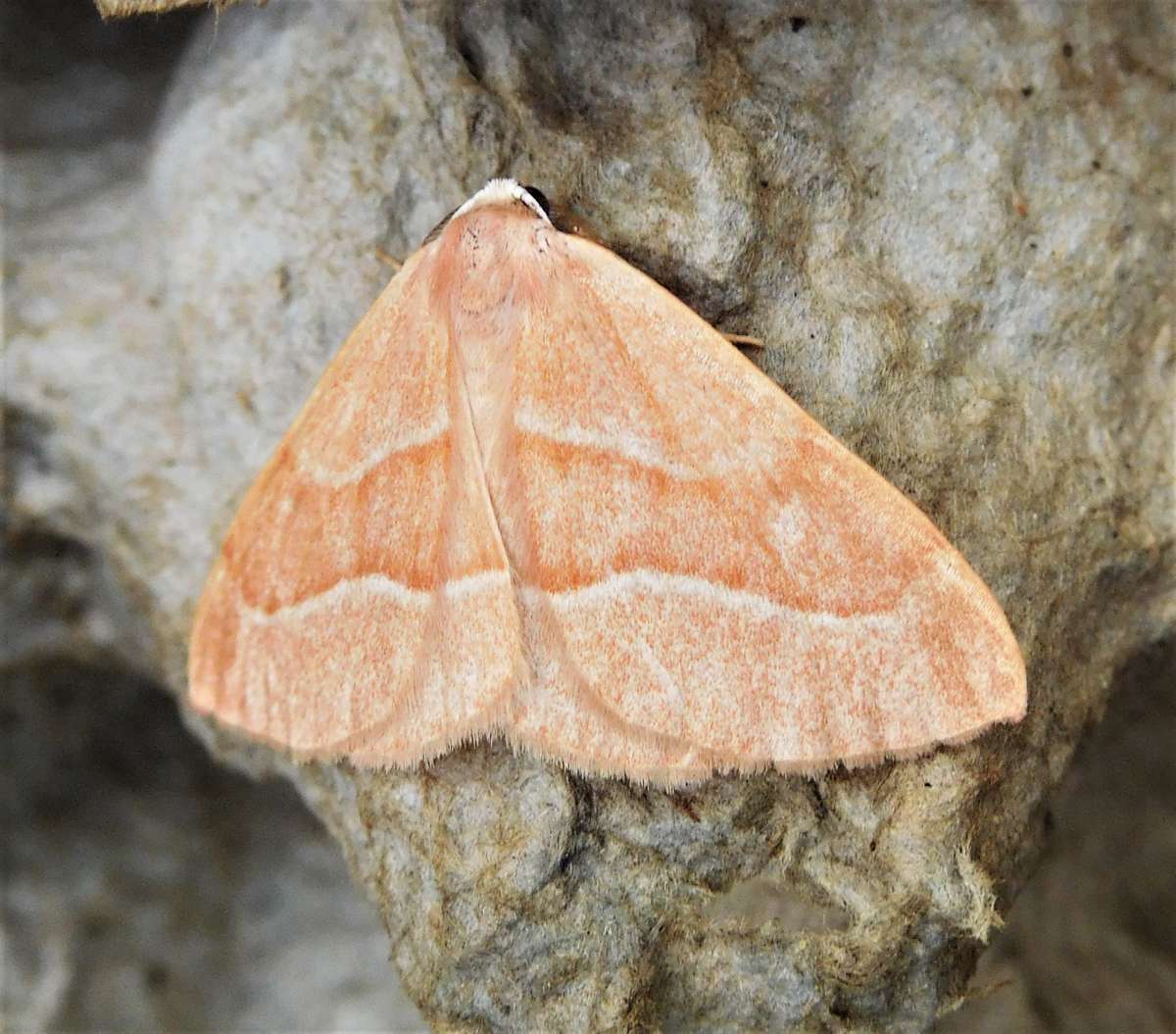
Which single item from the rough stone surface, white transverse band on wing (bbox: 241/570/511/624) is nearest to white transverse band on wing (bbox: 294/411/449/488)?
white transverse band on wing (bbox: 241/570/511/624)

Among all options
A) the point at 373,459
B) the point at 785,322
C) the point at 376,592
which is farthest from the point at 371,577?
the point at 785,322

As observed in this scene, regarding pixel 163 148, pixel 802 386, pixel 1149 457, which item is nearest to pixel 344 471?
pixel 802 386

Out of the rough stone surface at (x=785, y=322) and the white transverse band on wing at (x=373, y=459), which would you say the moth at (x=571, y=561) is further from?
the rough stone surface at (x=785, y=322)

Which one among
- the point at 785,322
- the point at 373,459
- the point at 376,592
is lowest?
the point at 376,592

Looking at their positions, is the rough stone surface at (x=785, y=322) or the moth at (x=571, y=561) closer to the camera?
the moth at (x=571, y=561)

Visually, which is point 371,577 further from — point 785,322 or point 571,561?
point 785,322

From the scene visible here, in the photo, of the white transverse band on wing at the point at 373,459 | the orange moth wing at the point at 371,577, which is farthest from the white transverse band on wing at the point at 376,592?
the white transverse band on wing at the point at 373,459
